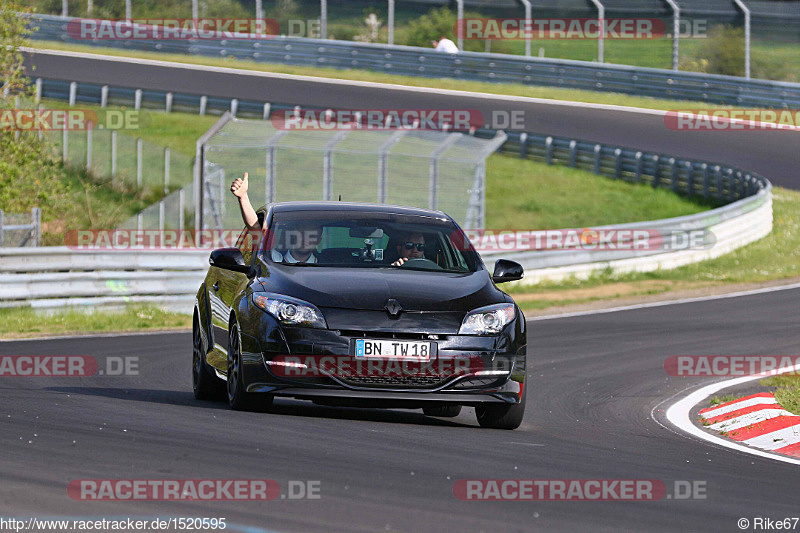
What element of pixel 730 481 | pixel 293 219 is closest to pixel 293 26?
pixel 293 219

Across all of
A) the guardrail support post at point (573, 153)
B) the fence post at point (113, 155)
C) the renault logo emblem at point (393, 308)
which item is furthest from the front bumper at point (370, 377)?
the guardrail support post at point (573, 153)

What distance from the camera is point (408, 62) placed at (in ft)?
151

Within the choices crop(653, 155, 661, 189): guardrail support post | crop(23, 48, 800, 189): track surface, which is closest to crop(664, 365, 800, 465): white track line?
crop(653, 155, 661, 189): guardrail support post

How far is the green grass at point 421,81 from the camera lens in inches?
1686

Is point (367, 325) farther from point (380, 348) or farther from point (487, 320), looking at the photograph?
point (487, 320)

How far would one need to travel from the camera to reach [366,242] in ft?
32.6

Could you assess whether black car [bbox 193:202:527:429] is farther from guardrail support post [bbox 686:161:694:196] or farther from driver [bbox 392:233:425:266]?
guardrail support post [bbox 686:161:694:196]

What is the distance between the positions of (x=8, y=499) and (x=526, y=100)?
3776 centimetres

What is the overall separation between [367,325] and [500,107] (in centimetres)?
3298

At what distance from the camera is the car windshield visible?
32.1ft

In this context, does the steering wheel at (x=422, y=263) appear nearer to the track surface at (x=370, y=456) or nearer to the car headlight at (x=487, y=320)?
the car headlight at (x=487, y=320)

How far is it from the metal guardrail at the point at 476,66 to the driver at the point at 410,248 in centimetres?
3189

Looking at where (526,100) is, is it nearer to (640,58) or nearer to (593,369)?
(640,58)

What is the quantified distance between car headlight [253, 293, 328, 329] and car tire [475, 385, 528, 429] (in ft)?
4.72
